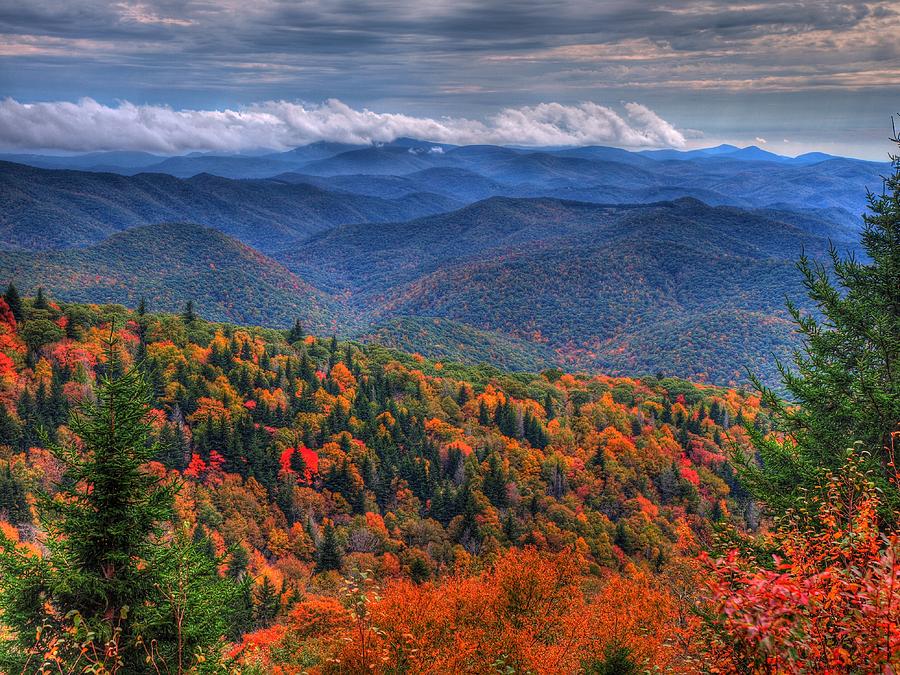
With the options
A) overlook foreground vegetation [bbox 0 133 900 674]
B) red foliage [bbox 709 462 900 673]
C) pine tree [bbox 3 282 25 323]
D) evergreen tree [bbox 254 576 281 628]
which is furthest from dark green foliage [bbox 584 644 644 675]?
pine tree [bbox 3 282 25 323]

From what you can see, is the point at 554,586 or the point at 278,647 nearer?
the point at 278,647

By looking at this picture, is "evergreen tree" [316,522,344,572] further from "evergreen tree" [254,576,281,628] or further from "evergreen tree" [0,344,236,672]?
"evergreen tree" [0,344,236,672]

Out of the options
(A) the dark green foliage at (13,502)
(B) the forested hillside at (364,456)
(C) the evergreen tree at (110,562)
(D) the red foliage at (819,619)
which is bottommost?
(B) the forested hillside at (364,456)

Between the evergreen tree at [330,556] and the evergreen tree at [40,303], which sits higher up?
the evergreen tree at [40,303]

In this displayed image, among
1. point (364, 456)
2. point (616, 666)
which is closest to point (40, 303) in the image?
point (364, 456)

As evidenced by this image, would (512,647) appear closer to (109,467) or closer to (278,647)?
(278,647)

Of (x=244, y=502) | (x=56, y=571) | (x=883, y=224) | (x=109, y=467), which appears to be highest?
(x=883, y=224)

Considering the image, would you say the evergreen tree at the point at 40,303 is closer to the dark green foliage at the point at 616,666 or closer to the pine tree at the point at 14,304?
the pine tree at the point at 14,304

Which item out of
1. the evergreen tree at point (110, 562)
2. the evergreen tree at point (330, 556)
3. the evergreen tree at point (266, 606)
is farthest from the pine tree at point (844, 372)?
the evergreen tree at point (330, 556)

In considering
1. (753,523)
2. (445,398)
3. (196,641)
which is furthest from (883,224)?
(445,398)

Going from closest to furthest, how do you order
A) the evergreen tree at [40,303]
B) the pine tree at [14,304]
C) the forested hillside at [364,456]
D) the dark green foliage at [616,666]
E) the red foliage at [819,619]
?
1. the red foliage at [819,619]
2. the dark green foliage at [616,666]
3. the forested hillside at [364,456]
4. the pine tree at [14,304]
5. the evergreen tree at [40,303]
